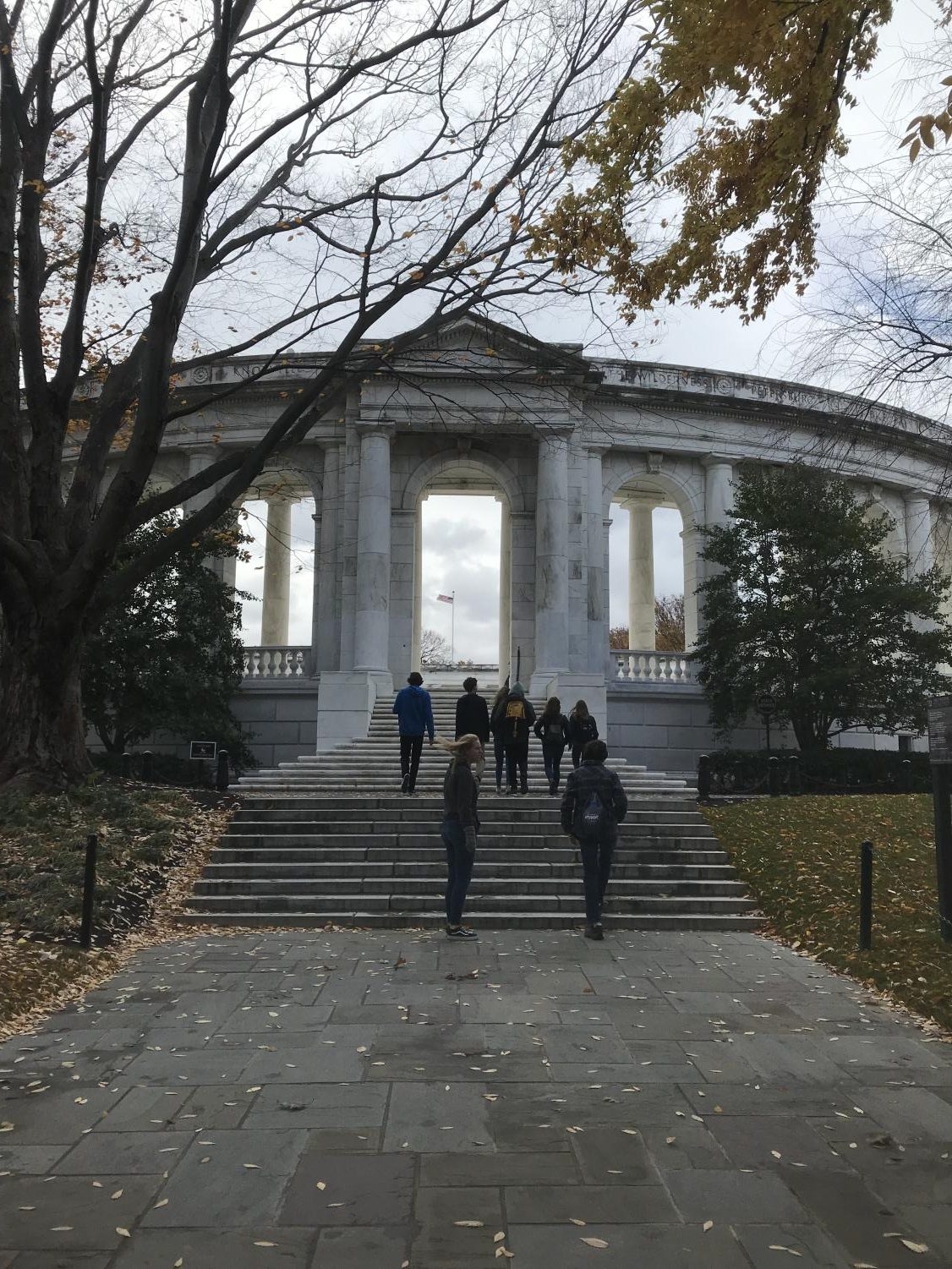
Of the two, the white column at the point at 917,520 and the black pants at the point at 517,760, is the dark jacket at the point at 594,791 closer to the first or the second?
the black pants at the point at 517,760

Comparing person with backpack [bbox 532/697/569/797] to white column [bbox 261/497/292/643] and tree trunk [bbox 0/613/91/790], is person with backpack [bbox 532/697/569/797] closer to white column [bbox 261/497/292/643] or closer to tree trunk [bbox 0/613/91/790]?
tree trunk [bbox 0/613/91/790]

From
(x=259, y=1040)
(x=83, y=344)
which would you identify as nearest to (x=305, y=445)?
(x=83, y=344)

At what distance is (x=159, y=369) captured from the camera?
1198cm

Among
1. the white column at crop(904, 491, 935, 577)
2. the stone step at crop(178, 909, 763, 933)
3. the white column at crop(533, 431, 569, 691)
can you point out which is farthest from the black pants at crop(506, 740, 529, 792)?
the white column at crop(904, 491, 935, 577)

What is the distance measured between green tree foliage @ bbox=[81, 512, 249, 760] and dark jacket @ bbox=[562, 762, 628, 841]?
1294cm

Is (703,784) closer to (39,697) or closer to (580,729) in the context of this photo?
(580,729)

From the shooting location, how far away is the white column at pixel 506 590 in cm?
2661

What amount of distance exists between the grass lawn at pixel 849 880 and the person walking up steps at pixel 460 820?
346 centimetres

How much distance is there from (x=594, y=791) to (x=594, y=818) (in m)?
0.28

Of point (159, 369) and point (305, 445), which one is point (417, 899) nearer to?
point (159, 369)

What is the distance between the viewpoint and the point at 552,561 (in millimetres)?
24344

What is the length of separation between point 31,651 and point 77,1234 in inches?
437

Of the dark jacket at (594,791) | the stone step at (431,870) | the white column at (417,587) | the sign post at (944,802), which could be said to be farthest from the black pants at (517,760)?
the white column at (417,587)

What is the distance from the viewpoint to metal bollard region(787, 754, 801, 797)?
18750 millimetres
